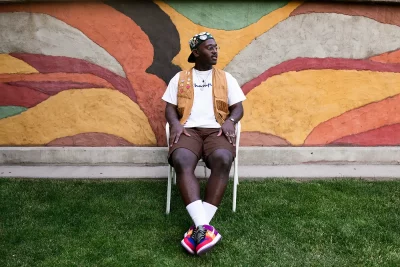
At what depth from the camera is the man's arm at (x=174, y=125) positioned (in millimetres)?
3514

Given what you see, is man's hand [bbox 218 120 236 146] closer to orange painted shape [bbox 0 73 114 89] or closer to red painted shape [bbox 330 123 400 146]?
orange painted shape [bbox 0 73 114 89]

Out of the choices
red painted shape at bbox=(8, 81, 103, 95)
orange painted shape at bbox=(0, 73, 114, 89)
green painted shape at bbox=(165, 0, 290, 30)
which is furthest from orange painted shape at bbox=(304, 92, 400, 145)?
red painted shape at bbox=(8, 81, 103, 95)

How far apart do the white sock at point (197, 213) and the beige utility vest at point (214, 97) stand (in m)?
0.93

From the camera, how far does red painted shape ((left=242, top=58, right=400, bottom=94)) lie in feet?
15.4

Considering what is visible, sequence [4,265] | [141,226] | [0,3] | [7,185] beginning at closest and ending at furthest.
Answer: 1. [4,265]
2. [141,226]
3. [7,185]
4. [0,3]

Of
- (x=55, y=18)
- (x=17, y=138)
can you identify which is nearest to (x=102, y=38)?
(x=55, y=18)

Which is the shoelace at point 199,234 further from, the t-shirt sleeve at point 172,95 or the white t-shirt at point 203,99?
the t-shirt sleeve at point 172,95

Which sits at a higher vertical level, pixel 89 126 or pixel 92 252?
pixel 89 126

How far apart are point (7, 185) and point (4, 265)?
5.20ft

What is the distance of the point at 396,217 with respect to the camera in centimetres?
350

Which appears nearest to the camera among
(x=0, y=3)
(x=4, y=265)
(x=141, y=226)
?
(x=4, y=265)

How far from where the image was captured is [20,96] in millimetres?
4738

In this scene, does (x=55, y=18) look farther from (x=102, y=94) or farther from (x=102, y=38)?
(x=102, y=94)

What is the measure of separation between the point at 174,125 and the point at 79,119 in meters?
1.70
